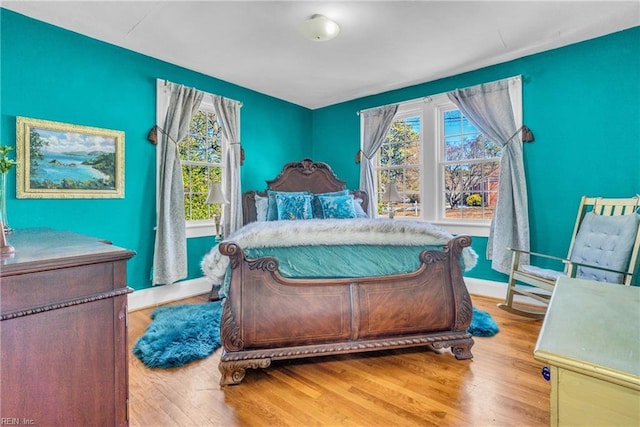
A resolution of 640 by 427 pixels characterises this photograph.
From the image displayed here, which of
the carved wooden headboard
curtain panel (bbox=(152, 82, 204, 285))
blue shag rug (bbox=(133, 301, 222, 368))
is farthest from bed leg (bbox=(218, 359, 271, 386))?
the carved wooden headboard

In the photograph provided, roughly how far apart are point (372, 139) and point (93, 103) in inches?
130

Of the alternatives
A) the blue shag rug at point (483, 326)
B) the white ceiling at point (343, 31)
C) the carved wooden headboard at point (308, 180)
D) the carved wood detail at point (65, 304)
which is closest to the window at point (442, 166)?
the white ceiling at point (343, 31)

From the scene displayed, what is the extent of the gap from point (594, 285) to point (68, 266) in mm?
1545

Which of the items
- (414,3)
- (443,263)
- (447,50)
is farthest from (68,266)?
(447,50)

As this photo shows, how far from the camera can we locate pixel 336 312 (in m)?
1.94

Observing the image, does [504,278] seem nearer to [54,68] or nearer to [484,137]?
[484,137]

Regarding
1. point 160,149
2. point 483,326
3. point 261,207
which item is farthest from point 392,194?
point 160,149

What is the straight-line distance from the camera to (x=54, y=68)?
8.94 ft

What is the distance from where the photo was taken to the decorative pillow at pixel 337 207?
146 inches

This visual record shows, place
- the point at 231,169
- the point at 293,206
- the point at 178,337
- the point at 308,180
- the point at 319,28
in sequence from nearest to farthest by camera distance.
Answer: the point at 178,337, the point at 319,28, the point at 293,206, the point at 231,169, the point at 308,180

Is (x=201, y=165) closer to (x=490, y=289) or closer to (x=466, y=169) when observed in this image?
(x=466, y=169)

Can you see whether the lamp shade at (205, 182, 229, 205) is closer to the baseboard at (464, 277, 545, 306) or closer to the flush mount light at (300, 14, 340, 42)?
the flush mount light at (300, 14, 340, 42)

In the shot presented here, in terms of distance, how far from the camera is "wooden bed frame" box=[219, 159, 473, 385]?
183 cm

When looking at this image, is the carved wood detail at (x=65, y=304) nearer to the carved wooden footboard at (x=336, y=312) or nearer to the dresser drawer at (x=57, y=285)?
the dresser drawer at (x=57, y=285)
